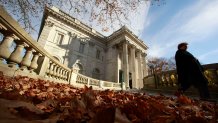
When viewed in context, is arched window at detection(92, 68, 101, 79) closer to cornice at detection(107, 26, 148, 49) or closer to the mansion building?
the mansion building

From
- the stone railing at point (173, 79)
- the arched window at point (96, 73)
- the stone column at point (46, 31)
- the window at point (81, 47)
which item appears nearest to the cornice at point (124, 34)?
the window at point (81, 47)

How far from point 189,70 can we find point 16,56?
5095 mm

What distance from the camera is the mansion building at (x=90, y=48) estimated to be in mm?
26719

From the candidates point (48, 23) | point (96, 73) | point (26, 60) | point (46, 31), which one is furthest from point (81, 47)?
point (26, 60)

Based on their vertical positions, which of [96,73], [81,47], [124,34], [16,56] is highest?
[124,34]

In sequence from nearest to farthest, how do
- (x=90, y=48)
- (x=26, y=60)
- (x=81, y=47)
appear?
1. (x=26, y=60)
2. (x=81, y=47)
3. (x=90, y=48)

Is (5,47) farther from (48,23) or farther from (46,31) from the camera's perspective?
(48,23)

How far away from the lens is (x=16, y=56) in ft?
11.6

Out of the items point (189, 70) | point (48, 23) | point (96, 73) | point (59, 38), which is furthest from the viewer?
point (96, 73)

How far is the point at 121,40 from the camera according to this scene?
110 ft

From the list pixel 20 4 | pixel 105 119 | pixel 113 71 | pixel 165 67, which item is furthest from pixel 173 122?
pixel 165 67

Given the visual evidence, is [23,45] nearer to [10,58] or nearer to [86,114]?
[10,58]

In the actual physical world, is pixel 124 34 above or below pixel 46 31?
above

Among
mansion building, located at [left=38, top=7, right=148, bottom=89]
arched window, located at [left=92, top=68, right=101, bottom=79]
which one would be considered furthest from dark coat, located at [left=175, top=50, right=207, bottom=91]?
arched window, located at [left=92, top=68, right=101, bottom=79]
